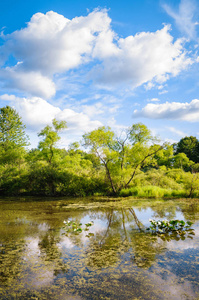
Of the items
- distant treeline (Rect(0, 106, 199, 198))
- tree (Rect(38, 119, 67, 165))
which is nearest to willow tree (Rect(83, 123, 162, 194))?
distant treeline (Rect(0, 106, 199, 198))

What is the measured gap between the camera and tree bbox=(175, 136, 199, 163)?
1812 inches

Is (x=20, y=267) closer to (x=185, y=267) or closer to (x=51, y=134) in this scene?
(x=185, y=267)

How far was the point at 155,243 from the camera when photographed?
18.4 ft

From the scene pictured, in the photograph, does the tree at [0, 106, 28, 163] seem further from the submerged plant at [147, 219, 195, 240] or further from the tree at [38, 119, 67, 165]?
the submerged plant at [147, 219, 195, 240]

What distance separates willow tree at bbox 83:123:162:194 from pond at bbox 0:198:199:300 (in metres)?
9.48

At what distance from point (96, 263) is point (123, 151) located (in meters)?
13.3

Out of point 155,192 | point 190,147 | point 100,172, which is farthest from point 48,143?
point 190,147

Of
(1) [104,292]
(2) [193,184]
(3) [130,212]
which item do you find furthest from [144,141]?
(1) [104,292]

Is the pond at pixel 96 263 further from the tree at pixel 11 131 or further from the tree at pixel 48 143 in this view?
the tree at pixel 11 131

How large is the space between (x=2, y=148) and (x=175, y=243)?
78.0 ft

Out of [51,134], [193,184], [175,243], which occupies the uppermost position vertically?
[51,134]

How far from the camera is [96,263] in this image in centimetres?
439

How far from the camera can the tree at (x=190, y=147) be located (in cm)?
4603

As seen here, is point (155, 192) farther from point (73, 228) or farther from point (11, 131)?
point (11, 131)
